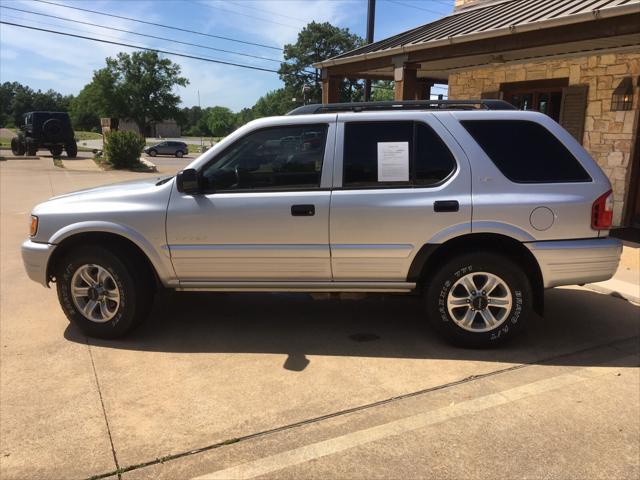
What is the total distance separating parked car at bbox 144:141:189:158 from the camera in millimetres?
46156

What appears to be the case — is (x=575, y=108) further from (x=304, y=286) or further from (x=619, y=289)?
(x=304, y=286)

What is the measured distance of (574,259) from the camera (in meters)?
3.96

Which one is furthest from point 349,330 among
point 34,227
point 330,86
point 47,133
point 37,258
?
point 47,133

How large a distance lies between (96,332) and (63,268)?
588 mm

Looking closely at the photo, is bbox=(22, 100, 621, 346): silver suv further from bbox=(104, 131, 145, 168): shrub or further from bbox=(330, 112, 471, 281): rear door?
bbox=(104, 131, 145, 168): shrub

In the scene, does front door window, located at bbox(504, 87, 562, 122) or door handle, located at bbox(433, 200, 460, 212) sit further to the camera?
front door window, located at bbox(504, 87, 562, 122)

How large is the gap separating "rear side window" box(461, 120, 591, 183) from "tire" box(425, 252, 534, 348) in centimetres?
68

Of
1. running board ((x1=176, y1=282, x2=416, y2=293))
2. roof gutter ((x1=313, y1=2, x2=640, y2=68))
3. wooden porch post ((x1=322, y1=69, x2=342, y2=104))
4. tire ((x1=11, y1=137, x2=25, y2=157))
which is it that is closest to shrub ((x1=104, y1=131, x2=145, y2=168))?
tire ((x1=11, y1=137, x2=25, y2=157))

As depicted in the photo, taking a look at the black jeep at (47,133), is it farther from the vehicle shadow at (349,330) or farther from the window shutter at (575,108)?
the vehicle shadow at (349,330)

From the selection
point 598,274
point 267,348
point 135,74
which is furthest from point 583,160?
point 135,74

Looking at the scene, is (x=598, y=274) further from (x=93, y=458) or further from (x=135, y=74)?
(x=135, y=74)

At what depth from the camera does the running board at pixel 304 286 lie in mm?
4160

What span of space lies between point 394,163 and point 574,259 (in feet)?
4.99

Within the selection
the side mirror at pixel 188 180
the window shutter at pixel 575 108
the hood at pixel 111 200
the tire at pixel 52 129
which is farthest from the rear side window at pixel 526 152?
the tire at pixel 52 129
